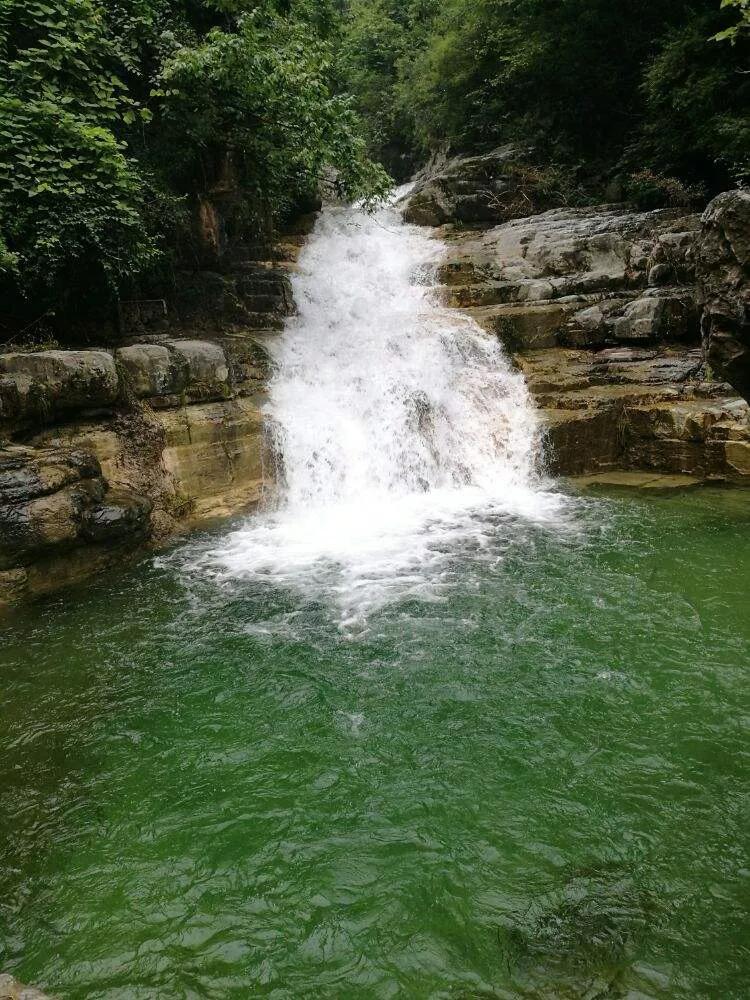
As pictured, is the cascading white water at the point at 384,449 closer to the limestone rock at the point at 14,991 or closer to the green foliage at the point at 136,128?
the green foliage at the point at 136,128

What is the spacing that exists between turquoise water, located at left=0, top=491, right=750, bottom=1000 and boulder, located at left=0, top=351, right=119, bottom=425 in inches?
93.6

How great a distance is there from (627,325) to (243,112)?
7.32 m

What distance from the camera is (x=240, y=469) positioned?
882cm

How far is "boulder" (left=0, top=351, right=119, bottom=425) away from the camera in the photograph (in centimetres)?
678

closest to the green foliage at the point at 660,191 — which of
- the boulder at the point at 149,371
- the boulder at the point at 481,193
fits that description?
the boulder at the point at 481,193

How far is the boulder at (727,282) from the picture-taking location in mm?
6750

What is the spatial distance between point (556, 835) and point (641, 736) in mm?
1092

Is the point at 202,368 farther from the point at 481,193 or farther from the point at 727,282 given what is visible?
the point at 481,193

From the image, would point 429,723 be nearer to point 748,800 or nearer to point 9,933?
point 748,800

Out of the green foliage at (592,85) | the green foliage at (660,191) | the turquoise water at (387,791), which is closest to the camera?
the turquoise water at (387,791)

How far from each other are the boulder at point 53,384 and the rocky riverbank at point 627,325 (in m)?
6.51

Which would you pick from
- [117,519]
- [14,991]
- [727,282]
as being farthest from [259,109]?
[14,991]

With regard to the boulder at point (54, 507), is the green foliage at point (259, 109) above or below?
above

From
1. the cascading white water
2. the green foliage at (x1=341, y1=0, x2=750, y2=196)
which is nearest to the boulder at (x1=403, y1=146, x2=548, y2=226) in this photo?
the green foliage at (x1=341, y1=0, x2=750, y2=196)
